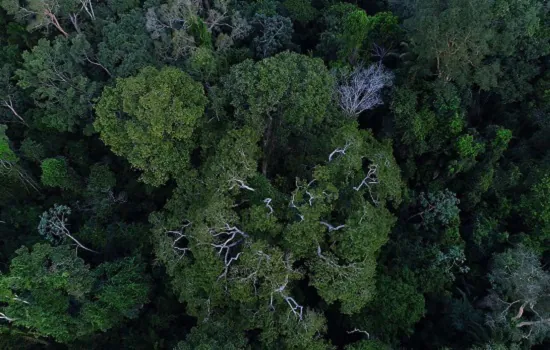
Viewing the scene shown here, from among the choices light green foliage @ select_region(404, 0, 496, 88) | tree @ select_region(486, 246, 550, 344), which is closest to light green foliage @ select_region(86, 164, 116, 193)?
light green foliage @ select_region(404, 0, 496, 88)

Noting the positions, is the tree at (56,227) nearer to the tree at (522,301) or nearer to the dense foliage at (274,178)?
the dense foliage at (274,178)

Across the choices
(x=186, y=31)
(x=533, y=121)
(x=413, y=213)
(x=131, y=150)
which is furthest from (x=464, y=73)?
(x=131, y=150)

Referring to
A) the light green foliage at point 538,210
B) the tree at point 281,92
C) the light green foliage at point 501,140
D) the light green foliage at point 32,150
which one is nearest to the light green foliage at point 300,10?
the tree at point 281,92

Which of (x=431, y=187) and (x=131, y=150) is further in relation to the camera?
(x=431, y=187)

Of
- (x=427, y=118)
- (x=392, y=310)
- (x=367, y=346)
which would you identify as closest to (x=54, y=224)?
(x=367, y=346)

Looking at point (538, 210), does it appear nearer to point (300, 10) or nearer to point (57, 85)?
point (300, 10)

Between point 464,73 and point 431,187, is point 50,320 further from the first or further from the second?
point 464,73

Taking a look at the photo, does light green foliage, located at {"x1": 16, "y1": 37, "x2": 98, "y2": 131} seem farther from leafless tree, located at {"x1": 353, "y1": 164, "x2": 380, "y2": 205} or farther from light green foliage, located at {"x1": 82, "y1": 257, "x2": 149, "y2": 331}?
leafless tree, located at {"x1": 353, "y1": 164, "x2": 380, "y2": 205}
